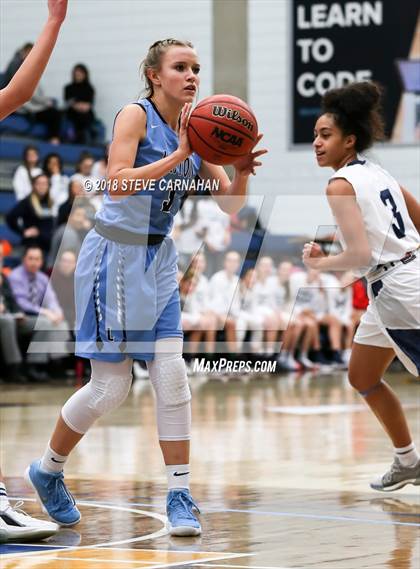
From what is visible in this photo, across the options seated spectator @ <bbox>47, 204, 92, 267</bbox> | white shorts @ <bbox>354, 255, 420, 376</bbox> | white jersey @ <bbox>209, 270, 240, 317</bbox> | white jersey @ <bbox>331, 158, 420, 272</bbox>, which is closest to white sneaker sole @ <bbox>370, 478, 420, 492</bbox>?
white shorts @ <bbox>354, 255, 420, 376</bbox>

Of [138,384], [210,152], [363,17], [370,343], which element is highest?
[363,17]

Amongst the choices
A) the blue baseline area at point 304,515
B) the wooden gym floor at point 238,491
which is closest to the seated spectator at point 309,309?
the wooden gym floor at point 238,491

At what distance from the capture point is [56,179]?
1711 centimetres

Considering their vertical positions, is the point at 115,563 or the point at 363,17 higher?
the point at 363,17

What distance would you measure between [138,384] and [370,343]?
9.02 m

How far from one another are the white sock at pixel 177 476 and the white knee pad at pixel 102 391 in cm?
35

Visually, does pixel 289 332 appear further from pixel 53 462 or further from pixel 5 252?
pixel 53 462

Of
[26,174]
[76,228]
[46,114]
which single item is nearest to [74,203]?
[76,228]

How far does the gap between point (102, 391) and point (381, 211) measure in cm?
159

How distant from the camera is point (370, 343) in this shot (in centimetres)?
682

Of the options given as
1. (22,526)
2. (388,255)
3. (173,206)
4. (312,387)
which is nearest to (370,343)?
(388,255)

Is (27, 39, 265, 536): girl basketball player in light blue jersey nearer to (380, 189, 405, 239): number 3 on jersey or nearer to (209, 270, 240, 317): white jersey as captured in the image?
(380, 189, 405, 239): number 3 on jersey

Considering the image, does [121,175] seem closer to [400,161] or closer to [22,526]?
[22,526]

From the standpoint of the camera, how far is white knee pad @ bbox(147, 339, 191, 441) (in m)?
5.73
